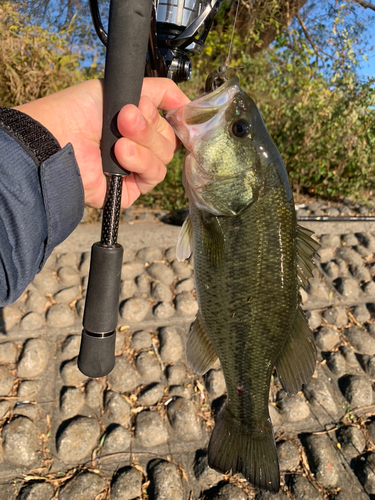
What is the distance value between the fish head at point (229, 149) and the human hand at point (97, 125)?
18 centimetres

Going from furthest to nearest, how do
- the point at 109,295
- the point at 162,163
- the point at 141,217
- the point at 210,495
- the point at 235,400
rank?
the point at 141,217 < the point at 210,495 < the point at 162,163 < the point at 235,400 < the point at 109,295

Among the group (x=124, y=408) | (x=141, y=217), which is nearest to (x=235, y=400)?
(x=124, y=408)

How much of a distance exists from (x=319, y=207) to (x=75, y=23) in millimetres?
5148

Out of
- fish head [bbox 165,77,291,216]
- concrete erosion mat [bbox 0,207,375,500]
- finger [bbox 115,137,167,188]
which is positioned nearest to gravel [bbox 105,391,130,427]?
concrete erosion mat [bbox 0,207,375,500]

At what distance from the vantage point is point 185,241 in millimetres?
1848

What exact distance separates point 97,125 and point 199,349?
1.29 meters

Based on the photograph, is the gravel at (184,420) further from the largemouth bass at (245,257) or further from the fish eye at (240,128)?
the fish eye at (240,128)

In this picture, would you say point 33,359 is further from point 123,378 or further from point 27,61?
point 27,61

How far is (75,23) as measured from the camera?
21.3ft

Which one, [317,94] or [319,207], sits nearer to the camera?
[319,207]

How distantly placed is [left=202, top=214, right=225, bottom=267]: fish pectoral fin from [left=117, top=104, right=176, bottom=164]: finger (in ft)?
1.46

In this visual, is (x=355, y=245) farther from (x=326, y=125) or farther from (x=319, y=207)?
(x=326, y=125)

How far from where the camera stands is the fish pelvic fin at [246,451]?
5.72ft

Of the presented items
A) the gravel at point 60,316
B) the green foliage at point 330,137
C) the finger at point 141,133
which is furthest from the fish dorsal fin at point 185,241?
the green foliage at point 330,137
